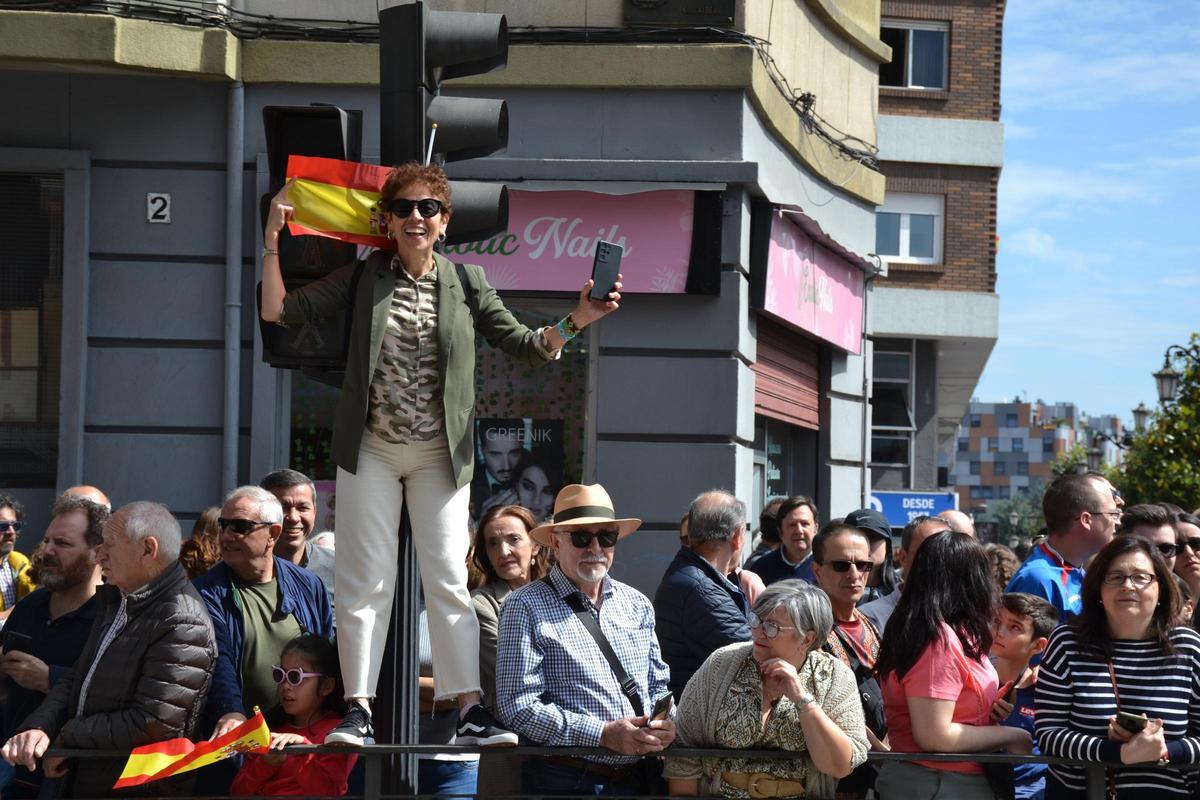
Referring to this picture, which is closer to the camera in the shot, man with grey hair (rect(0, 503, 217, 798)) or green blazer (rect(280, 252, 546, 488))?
green blazer (rect(280, 252, 546, 488))

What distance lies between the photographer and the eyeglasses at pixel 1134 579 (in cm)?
546

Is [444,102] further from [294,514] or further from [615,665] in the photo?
[294,514]

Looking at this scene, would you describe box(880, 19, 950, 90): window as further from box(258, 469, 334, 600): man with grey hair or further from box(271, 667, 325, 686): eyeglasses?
box(271, 667, 325, 686): eyeglasses

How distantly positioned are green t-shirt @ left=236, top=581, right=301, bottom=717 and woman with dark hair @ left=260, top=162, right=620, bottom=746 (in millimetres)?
916

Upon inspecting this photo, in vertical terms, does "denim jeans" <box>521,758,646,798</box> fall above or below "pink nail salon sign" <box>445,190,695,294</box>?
below

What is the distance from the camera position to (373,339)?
5059 millimetres

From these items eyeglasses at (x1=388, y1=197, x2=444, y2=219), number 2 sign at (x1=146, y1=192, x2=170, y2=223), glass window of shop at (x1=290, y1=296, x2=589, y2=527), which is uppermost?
number 2 sign at (x1=146, y1=192, x2=170, y2=223)

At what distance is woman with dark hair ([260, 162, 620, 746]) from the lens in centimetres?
506

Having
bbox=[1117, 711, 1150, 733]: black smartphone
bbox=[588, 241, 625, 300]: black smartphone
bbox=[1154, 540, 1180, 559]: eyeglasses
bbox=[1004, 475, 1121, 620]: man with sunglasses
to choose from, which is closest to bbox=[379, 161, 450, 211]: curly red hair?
bbox=[588, 241, 625, 300]: black smartphone

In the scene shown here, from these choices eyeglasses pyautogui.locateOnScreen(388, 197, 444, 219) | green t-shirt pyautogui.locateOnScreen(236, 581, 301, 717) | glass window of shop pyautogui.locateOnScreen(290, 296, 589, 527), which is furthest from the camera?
glass window of shop pyautogui.locateOnScreen(290, 296, 589, 527)

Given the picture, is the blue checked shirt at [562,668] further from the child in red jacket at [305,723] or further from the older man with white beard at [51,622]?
the older man with white beard at [51,622]

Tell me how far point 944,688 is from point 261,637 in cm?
266

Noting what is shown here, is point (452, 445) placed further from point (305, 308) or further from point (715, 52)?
point (715, 52)

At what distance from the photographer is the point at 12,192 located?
11023 mm
